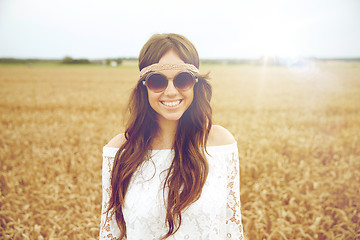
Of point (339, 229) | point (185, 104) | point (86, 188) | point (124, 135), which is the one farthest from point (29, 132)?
point (339, 229)

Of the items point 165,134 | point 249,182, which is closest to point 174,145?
point 165,134

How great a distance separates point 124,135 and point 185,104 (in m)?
0.57

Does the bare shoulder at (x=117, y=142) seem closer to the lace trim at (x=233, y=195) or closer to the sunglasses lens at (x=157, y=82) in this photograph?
the sunglasses lens at (x=157, y=82)

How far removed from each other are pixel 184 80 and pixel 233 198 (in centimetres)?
99

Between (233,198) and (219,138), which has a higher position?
(219,138)

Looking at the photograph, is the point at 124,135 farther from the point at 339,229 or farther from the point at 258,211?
the point at 339,229

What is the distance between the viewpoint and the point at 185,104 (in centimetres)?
168

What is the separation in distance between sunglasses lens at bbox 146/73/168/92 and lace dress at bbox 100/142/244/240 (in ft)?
1.66

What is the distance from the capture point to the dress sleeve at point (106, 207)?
5.78 ft

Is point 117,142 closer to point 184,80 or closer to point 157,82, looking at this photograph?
point 157,82

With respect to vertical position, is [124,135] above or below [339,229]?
above

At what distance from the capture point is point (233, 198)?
1.81 meters

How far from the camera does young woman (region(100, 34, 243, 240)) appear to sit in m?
1.58

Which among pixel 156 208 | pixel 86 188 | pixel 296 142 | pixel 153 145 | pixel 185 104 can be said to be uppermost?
pixel 185 104
